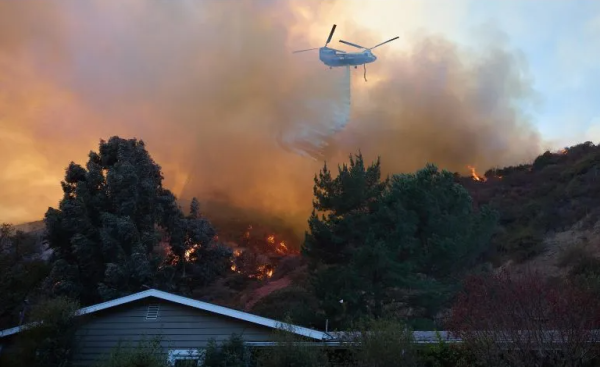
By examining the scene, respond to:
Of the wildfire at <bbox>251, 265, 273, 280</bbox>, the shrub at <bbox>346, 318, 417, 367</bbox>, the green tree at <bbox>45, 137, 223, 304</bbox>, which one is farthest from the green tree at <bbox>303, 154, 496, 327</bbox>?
the wildfire at <bbox>251, 265, 273, 280</bbox>

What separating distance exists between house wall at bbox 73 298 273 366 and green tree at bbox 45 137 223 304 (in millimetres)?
11620

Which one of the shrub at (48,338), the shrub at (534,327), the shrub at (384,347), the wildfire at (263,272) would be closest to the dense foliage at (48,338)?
the shrub at (48,338)

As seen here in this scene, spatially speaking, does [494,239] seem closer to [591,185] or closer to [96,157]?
[591,185]

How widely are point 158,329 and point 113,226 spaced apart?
16.2m

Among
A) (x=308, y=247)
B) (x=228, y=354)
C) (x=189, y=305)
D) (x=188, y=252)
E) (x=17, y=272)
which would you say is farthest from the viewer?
(x=188, y=252)

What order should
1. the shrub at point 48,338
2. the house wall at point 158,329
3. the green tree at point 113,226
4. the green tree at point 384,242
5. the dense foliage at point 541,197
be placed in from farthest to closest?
the dense foliage at point 541,197
the green tree at point 113,226
the green tree at point 384,242
the house wall at point 158,329
the shrub at point 48,338

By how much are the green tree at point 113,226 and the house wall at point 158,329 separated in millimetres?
11620

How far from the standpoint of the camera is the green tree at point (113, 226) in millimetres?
33344

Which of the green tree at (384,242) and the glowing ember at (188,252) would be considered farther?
the glowing ember at (188,252)

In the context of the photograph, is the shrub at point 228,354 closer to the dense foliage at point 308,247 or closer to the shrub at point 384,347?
the shrub at point 384,347

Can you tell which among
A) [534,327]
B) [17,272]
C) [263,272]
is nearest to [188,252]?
[17,272]

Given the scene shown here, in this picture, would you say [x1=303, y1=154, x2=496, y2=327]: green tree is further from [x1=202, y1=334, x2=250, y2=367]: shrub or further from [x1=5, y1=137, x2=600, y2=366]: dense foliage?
[x1=202, y1=334, x2=250, y2=367]: shrub

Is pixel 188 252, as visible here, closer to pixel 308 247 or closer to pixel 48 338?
pixel 308 247

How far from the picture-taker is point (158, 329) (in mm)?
20000
